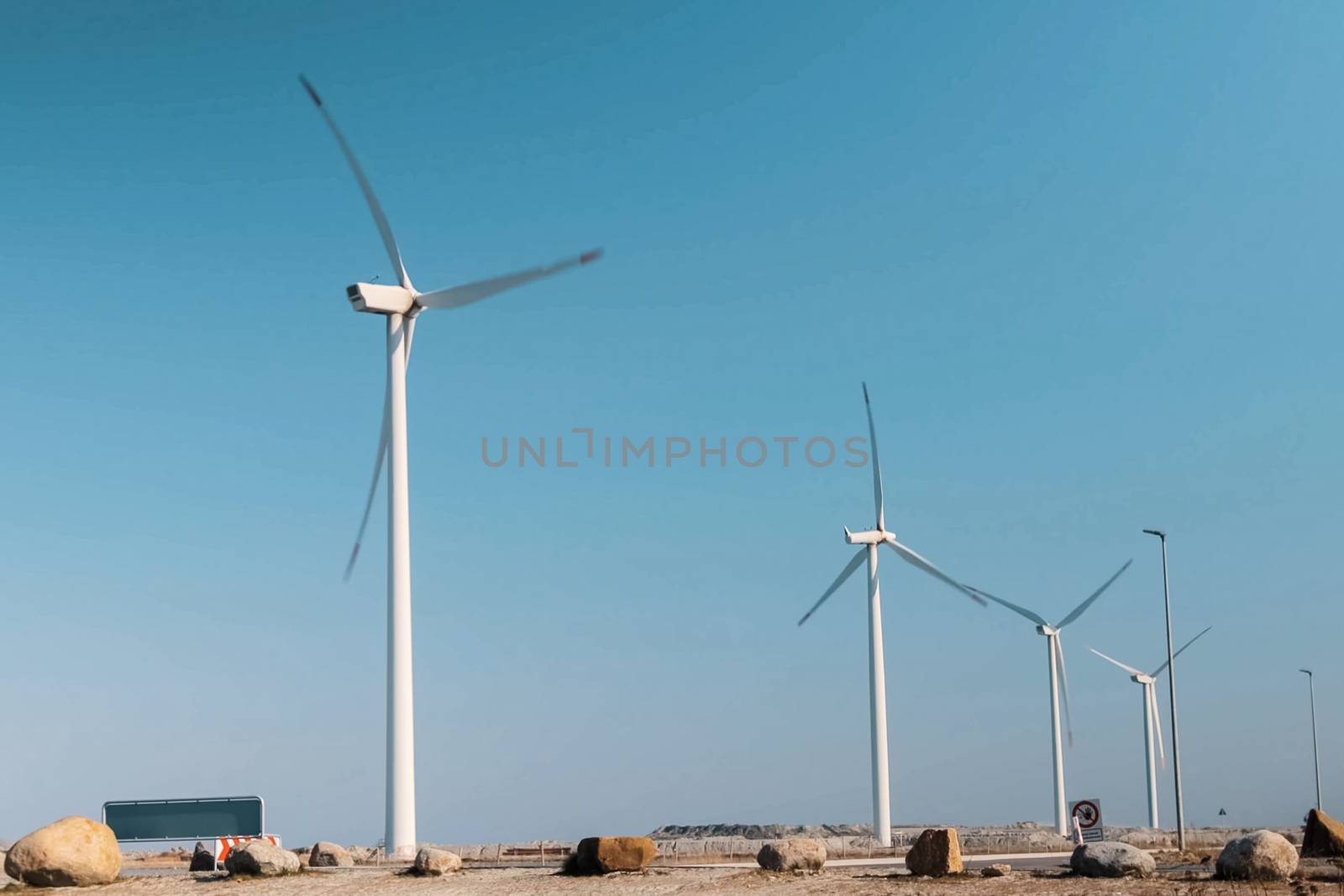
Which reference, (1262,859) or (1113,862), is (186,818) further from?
(1262,859)

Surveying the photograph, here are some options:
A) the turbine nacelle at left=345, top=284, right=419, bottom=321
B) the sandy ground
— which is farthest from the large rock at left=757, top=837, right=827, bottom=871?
the turbine nacelle at left=345, top=284, right=419, bottom=321

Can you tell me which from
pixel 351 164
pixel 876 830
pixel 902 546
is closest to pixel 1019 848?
pixel 876 830

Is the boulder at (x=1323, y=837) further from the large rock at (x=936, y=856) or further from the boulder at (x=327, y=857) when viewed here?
the boulder at (x=327, y=857)

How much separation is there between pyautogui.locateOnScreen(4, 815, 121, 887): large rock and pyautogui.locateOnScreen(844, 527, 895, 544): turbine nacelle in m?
54.4

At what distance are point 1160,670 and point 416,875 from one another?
88.6 m

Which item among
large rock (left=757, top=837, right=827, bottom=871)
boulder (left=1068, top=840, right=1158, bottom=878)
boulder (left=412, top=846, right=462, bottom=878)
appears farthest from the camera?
boulder (left=412, top=846, right=462, bottom=878)

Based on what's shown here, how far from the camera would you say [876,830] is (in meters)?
86.6

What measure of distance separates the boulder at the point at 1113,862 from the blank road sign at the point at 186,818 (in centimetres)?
3019

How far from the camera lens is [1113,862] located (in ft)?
137

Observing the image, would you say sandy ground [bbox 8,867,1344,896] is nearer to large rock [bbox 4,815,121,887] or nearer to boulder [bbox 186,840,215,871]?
large rock [bbox 4,815,121,887]

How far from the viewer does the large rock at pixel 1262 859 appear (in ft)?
129

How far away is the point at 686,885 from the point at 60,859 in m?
19.9

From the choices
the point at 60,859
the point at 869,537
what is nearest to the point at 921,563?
the point at 869,537

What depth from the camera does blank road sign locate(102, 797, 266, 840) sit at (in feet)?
184
